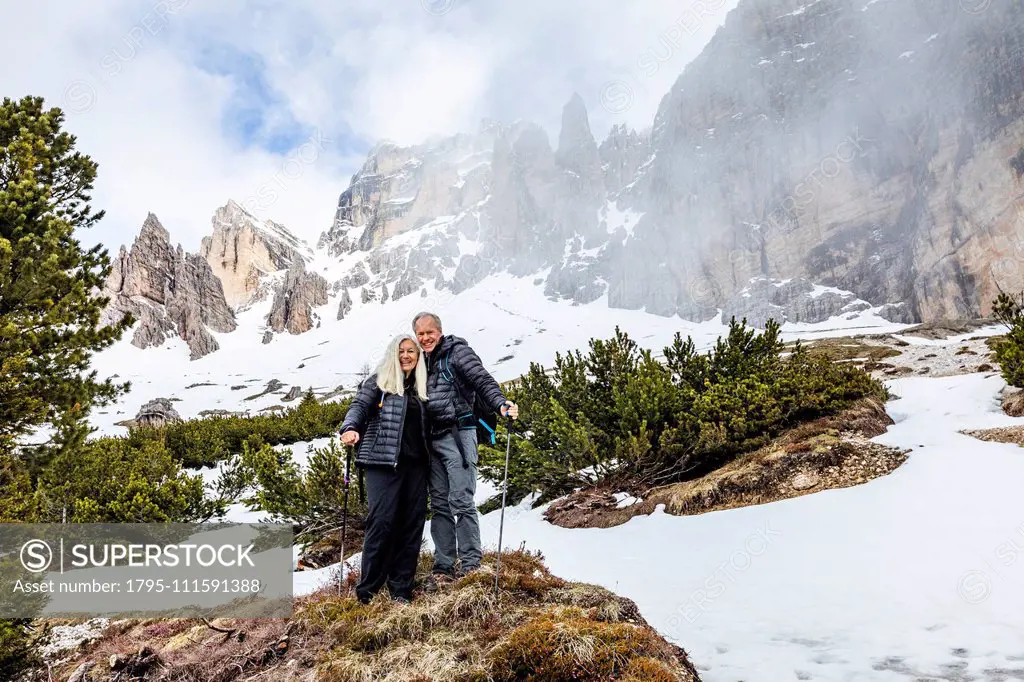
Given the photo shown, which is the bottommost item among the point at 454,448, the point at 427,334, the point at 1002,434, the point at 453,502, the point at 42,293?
the point at 1002,434

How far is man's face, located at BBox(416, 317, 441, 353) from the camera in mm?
4391

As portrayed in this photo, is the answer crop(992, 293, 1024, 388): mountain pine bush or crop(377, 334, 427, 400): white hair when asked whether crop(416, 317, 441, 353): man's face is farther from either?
crop(992, 293, 1024, 388): mountain pine bush

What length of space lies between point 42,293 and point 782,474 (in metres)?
9.62

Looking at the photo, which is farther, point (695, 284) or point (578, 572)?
point (695, 284)

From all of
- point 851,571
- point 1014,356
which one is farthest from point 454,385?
point 1014,356

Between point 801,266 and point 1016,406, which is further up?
point 801,266

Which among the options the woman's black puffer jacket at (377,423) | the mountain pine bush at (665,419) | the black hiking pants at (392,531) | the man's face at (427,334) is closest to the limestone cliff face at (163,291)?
the mountain pine bush at (665,419)

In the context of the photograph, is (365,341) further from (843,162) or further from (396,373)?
(396,373)

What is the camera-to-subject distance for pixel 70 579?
6.63m

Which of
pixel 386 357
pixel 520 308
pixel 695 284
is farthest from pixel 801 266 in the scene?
pixel 386 357

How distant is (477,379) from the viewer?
422cm

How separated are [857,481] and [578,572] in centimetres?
387

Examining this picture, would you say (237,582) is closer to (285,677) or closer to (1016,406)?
(285,677)

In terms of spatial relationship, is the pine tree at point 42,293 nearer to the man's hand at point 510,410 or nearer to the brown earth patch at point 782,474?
the man's hand at point 510,410
